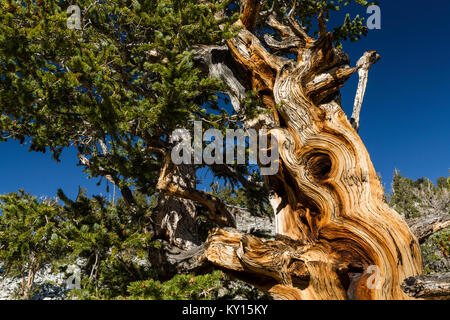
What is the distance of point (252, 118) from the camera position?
13.1ft

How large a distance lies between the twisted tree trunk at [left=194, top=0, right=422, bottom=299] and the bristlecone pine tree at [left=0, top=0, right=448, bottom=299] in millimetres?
13

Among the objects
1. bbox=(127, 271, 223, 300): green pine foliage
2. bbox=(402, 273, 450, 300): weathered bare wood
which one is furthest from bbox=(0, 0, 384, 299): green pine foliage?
bbox=(402, 273, 450, 300): weathered bare wood

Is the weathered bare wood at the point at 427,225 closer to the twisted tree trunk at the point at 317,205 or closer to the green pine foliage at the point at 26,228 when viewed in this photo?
the twisted tree trunk at the point at 317,205

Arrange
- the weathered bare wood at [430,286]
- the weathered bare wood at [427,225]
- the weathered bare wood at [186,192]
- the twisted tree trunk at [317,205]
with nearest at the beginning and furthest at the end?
the weathered bare wood at [430,286]
the twisted tree trunk at [317,205]
the weathered bare wood at [427,225]
the weathered bare wood at [186,192]

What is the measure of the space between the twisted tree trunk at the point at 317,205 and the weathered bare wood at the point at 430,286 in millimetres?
279

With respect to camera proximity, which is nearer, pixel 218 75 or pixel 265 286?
pixel 265 286

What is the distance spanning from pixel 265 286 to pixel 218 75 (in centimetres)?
322

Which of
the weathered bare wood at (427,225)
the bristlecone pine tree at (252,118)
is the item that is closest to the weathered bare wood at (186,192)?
the bristlecone pine tree at (252,118)

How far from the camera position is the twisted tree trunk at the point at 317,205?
8.95 feet

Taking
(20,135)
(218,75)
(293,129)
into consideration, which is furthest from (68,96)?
(293,129)

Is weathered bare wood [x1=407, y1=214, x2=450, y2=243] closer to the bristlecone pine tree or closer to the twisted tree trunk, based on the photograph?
the bristlecone pine tree

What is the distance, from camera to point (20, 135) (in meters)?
3.95

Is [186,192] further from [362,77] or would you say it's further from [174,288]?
[362,77]
